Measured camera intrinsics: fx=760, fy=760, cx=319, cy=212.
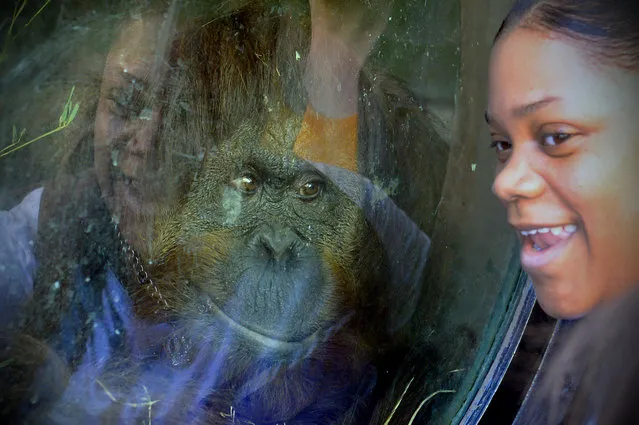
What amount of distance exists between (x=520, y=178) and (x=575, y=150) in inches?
3.4

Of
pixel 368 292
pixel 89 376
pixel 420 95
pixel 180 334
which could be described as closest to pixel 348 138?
pixel 420 95

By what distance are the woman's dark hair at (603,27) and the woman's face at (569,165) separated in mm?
15

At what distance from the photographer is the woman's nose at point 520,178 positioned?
1.02 m

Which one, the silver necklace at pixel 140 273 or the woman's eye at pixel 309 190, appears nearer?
the silver necklace at pixel 140 273

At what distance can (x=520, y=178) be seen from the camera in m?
1.04

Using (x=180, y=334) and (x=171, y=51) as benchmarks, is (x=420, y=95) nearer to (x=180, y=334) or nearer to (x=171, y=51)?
(x=171, y=51)

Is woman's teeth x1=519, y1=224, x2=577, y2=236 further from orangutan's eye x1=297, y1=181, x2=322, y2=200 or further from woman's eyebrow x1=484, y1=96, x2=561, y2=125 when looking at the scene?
orangutan's eye x1=297, y1=181, x2=322, y2=200

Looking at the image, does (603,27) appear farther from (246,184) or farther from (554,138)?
(246,184)

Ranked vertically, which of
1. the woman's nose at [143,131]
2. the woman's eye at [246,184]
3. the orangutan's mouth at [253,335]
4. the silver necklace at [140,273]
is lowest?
the orangutan's mouth at [253,335]

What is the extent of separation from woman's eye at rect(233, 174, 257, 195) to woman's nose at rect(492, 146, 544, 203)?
0.54m

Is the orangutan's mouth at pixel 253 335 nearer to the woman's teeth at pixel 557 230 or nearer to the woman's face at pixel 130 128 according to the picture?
the woman's face at pixel 130 128

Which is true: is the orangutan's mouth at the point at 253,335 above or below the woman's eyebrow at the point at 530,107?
below

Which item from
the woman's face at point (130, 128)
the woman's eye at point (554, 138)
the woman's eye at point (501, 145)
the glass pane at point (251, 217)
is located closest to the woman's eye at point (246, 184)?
the glass pane at point (251, 217)

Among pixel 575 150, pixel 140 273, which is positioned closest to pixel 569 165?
pixel 575 150
